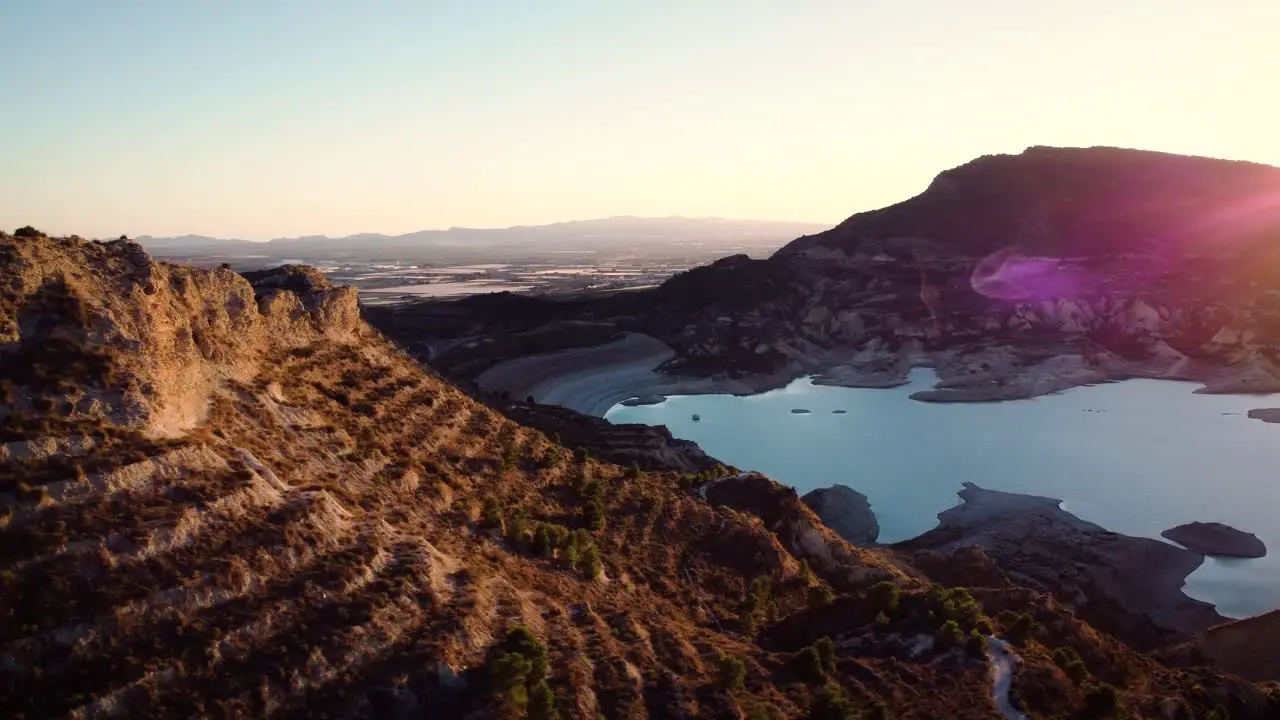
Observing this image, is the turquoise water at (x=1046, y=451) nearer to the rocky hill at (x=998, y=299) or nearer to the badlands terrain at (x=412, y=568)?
the rocky hill at (x=998, y=299)

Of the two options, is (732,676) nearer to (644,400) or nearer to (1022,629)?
(1022,629)

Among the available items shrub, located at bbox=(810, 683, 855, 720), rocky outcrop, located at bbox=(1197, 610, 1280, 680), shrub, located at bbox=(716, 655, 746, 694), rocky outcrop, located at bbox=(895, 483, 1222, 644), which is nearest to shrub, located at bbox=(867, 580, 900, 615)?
shrub, located at bbox=(810, 683, 855, 720)

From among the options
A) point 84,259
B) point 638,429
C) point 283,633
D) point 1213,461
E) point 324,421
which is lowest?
point 1213,461

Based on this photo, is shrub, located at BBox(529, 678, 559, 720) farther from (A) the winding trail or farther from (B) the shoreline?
(B) the shoreline

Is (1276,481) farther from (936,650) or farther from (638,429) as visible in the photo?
(936,650)

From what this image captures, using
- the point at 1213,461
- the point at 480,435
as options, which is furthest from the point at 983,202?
the point at 480,435

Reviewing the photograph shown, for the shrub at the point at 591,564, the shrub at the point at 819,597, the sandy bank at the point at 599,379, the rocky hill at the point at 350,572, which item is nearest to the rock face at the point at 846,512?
the rocky hill at the point at 350,572
